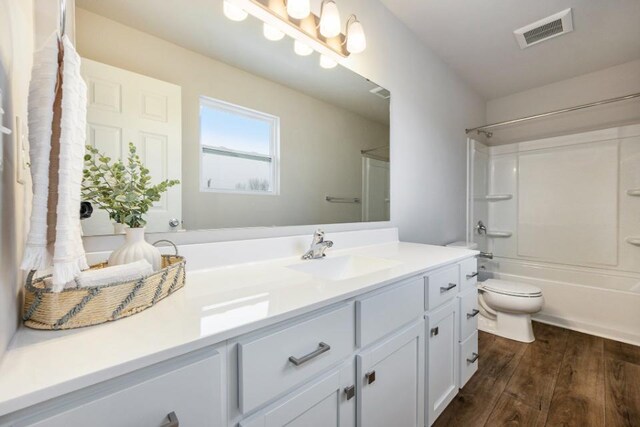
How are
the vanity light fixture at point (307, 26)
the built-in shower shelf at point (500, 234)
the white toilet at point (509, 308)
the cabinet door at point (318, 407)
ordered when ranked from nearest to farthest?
1. the cabinet door at point (318, 407)
2. the vanity light fixture at point (307, 26)
3. the white toilet at point (509, 308)
4. the built-in shower shelf at point (500, 234)

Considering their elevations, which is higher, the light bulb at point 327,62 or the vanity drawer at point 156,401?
the light bulb at point 327,62

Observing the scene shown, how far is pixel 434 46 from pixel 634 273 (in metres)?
2.57

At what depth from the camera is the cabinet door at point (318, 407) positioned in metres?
0.63

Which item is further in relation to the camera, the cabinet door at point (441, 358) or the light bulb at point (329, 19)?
the light bulb at point (329, 19)

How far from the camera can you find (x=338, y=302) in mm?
786

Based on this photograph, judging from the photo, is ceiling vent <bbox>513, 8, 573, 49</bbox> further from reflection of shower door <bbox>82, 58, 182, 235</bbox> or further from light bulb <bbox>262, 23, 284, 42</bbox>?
reflection of shower door <bbox>82, 58, 182, 235</bbox>

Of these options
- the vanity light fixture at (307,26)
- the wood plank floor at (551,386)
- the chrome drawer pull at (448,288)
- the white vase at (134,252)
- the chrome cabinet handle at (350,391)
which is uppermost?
the vanity light fixture at (307,26)

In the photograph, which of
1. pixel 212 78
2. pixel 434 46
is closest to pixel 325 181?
pixel 212 78

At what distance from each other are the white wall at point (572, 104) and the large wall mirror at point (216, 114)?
2531 mm

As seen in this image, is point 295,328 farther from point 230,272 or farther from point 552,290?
point 552,290

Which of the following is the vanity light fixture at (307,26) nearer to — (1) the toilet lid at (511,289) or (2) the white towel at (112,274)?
(2) the white towel at (112,274)

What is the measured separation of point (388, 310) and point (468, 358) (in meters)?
0.97

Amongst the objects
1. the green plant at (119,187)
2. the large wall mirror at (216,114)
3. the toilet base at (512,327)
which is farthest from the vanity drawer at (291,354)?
the toilet base at (512,327)

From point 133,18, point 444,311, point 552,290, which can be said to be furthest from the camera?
point 552,290
